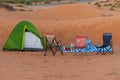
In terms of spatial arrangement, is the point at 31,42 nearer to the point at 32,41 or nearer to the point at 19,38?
the point at 32,41

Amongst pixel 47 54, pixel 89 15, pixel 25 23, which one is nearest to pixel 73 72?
pixel 47 54

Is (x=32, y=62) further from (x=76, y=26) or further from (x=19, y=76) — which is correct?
(x=76, y=26)

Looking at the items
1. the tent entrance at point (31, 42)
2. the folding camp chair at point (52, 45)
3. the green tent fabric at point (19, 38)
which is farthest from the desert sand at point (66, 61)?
the tent entrance at point (31, 42)

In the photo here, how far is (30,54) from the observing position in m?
19.4

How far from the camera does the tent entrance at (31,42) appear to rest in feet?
65.1

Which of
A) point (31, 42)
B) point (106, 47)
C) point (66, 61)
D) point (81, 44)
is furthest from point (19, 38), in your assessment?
point (106, 47)

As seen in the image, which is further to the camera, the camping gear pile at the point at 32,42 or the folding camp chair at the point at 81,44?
the camping gear pile at the point at 32,42

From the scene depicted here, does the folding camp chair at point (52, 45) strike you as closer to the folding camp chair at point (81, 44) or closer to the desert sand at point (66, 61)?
the desert sand at point (66, 61)

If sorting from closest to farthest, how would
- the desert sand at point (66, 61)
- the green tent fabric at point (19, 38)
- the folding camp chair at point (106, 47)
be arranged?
the desert sand at point (66, 61) < the folding camp chair at point (106, 47) < the green tent fabric at point (19, 38)

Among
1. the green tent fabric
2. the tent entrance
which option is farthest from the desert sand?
the tent entrance

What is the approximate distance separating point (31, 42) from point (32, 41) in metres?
0.07

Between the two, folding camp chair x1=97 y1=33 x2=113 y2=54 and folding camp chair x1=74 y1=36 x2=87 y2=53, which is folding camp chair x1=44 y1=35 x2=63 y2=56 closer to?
folding camp chair x1=74 y1=36 x2=87 y2=53

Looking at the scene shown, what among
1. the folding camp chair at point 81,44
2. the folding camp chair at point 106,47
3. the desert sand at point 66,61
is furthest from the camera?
the folding camp chair at point 81,44

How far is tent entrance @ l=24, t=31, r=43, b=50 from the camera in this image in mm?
19844
